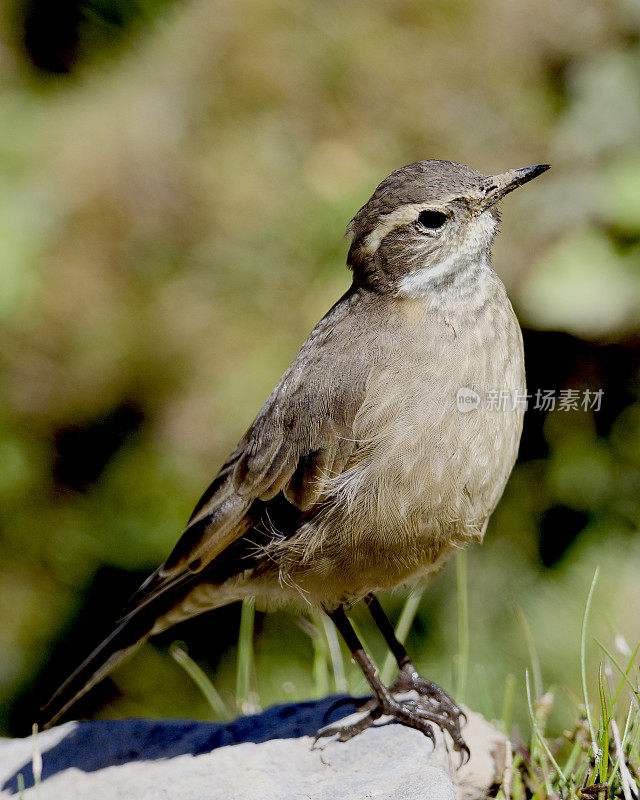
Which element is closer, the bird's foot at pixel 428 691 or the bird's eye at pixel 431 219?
the bird's eye at pixel 431 219

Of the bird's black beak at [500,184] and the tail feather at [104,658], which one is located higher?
the bird's black beak at [500,184]

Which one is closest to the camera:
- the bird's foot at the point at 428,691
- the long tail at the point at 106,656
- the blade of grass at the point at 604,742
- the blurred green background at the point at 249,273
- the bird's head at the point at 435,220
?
the blade of grass at the point at 604,742

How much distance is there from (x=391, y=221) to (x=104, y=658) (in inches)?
93.5

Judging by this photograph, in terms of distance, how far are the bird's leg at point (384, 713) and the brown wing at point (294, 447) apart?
2.03ft

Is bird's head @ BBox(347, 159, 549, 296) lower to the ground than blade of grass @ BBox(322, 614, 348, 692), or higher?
higher

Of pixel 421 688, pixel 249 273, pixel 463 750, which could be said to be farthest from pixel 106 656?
pixel 249 273

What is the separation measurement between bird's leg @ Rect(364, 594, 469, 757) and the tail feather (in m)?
1.07

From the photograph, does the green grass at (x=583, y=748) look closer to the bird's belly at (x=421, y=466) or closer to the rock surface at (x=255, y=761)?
the rock surface at (x=255, y=761)

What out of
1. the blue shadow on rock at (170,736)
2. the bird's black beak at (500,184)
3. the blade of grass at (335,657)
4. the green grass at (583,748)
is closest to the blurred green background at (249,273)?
the blade of grass at (335,657)

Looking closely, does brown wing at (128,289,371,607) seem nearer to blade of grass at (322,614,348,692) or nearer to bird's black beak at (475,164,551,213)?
bird's black beak at (475,164,551,213)

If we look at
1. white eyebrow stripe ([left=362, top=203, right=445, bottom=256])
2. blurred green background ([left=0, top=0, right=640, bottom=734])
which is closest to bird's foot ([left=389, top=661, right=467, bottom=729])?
blurred green background ([left=0, top=0, right=640, bottom=734])

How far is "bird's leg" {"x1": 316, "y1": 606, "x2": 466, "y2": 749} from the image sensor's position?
3.84 meters

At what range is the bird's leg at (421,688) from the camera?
12.6 ft

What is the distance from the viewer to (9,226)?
23.4 ft
